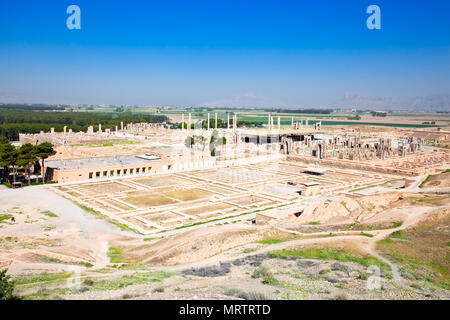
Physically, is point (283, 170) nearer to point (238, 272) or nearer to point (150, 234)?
point (150, 234)

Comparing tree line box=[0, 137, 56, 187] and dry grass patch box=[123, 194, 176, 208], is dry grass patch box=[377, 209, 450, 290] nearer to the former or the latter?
dry grass patch box=[123, 194, 176, 208]

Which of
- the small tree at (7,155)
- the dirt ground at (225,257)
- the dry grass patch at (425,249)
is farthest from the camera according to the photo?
the small tree at (7,155)

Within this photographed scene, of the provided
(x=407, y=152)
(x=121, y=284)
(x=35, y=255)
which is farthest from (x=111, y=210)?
(x=407, y=152)

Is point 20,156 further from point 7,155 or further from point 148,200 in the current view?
point 148,200

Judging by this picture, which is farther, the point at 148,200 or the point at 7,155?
the point at 7,155

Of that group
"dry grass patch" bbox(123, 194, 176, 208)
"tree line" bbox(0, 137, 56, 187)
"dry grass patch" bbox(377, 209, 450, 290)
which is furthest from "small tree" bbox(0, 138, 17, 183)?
"dry grass patch" bbox(377, 209, 450, 290)

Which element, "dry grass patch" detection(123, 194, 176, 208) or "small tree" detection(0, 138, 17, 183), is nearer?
"dry grass patch" detection(123, 194, 176, 208)

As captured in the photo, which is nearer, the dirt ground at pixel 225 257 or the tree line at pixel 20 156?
the dirt ground at pixel 225 257

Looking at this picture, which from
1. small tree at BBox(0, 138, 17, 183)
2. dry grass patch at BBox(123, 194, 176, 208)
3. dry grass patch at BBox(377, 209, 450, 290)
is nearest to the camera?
dry grass patch at BBox(377, 209, 450, 290)

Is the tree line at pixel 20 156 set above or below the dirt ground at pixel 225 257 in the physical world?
above

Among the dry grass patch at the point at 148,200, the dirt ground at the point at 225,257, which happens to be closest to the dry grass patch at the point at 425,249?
the dirt ground at the point at 225,257

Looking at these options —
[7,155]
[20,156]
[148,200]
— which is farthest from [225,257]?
[7,155]

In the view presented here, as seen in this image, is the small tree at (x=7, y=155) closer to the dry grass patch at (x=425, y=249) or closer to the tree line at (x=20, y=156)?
the tree line at (x=20, y=156)

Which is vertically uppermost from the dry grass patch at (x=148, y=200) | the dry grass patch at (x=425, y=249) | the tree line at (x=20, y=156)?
the tree line at (x=20, y=156)
